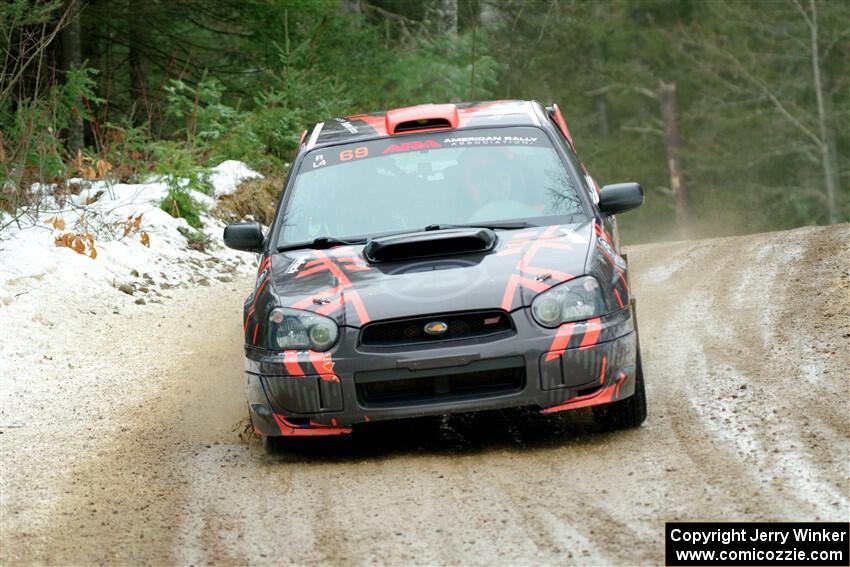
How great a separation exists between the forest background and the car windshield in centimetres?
436

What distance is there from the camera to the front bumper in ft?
19.6

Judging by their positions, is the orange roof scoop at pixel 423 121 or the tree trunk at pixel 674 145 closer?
the orange roof scoop at pixel 423 121

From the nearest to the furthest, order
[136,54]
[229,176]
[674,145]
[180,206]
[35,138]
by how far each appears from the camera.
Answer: [35,138], [180,206], [229,176], [136,54], [674,145]

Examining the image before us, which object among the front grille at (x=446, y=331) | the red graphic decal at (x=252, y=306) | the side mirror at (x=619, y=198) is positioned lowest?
the front grille at (x=446, y=331)

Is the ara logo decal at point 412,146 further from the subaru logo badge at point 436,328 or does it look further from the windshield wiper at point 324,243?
the subaru logo badge at point 436,328

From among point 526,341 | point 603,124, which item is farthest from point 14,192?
point 603,124

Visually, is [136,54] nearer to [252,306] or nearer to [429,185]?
[429,185]

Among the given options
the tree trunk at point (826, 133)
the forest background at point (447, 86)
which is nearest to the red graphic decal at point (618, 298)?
the forest background at point (447, 86)

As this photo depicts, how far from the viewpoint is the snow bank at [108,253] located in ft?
36.7

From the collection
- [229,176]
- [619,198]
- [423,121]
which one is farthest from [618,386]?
[229,176]

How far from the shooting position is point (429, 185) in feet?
24.1

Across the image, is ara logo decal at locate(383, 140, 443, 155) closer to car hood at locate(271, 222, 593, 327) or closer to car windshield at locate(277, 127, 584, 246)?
car windshield at locate(277, 127, 584, 246)

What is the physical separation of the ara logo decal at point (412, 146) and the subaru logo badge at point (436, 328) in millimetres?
1895

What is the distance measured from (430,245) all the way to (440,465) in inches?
47.7
